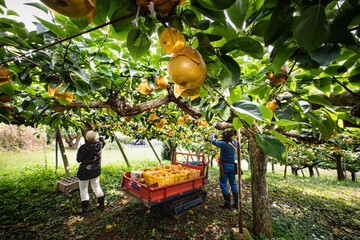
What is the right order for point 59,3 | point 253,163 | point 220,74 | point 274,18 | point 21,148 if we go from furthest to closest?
point 21,148 → point 253,163 → point 220,74 → point 274,18 → point 59,3

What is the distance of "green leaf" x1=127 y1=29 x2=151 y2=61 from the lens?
595 millimetres

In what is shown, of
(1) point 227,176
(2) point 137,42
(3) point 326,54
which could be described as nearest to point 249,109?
(3) point 326,54

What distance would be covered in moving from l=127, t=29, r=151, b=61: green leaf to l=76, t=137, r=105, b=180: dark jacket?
407cm

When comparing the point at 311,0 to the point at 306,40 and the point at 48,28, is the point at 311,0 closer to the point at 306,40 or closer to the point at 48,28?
the point at 306,40

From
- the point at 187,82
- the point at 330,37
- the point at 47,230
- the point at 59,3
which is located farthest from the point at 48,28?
the point at 47,230

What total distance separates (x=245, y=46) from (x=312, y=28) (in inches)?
7.2

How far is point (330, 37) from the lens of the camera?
55cm

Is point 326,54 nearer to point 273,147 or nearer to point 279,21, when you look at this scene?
point 279,21

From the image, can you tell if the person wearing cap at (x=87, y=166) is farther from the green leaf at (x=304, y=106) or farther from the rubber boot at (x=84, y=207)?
the green leaf at (x=304, y=106)

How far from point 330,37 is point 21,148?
17.6m

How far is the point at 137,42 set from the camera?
63 centimetres

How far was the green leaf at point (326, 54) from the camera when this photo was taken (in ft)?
1.91

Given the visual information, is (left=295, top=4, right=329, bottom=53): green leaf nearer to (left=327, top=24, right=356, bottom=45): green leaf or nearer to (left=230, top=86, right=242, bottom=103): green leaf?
(left=327, top=24, right=356, bottom=45): green leaf

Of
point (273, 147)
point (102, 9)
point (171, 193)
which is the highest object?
point (102, 9)
